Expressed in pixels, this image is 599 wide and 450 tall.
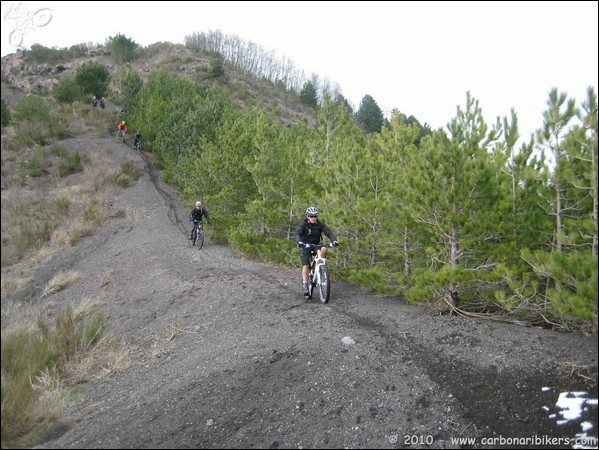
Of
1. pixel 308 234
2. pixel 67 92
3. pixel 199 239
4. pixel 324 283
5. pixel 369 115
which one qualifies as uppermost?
pixel 369 115

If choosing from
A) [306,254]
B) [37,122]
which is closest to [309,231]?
[306,254]

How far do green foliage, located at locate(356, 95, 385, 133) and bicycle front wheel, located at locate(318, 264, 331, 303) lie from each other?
50803 mm

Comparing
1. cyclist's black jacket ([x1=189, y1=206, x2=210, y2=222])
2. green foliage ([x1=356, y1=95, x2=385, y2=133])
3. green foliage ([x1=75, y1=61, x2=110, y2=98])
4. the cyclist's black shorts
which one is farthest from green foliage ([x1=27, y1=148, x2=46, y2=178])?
green foliage ([x1=356, y1=95, x2=385, y2=133])

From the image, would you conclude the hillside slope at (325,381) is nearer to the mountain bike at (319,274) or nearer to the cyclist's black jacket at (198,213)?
the mountain bike at (319,274)

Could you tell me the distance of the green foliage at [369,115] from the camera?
57812mm

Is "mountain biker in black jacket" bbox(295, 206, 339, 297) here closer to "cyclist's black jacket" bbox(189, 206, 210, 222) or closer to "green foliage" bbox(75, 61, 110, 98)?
"cyclist's black jacket" bbox(189, 206, 210, 222)

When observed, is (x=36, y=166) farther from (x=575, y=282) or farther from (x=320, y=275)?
(x=575, y=282)

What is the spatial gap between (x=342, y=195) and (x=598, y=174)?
5535 mm

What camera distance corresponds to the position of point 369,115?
194 feet

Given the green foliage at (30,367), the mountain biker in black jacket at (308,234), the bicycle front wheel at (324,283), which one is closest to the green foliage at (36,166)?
the green foliage at (30,367)

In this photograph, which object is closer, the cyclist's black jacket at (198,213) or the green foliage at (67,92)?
the cyclist's black jacket at (198,213)

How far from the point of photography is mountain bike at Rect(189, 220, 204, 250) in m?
16.9

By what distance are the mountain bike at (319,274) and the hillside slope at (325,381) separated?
30 centimetres

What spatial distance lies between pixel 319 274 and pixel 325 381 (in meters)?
3.61
